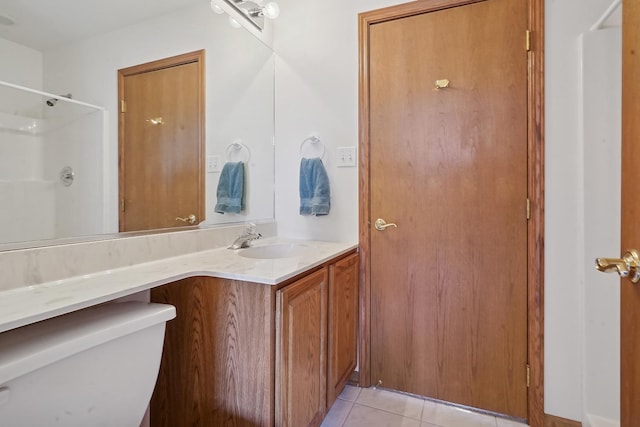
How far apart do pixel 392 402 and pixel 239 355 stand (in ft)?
3.28

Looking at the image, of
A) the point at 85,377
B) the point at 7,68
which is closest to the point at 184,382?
the point at 85,377

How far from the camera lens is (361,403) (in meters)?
1.52

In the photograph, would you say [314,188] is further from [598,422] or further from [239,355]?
[598,422]

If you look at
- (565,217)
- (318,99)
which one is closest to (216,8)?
(318,99)

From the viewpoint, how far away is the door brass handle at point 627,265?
1.99ft

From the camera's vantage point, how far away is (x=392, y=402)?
5.02 ft

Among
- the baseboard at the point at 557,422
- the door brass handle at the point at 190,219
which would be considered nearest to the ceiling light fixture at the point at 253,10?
the door brass handle at the point at 190,219

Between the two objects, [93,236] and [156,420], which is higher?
[93,236]

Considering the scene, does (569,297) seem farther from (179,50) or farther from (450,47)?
(179,50)

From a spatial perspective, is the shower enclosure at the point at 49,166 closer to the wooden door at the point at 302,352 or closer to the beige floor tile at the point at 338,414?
the wooden door at the point at 302,352

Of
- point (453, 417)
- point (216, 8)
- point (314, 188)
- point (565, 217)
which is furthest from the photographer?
point (314, 188)

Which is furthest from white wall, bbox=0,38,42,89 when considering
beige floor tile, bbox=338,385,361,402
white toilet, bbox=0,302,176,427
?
beige floor tile, bbox=338,385,361,402

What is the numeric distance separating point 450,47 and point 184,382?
6.31 feet

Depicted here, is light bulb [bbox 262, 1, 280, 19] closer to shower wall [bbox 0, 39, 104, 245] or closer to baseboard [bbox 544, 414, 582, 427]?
shower wall [bbox 0, 39, 104, 245]
